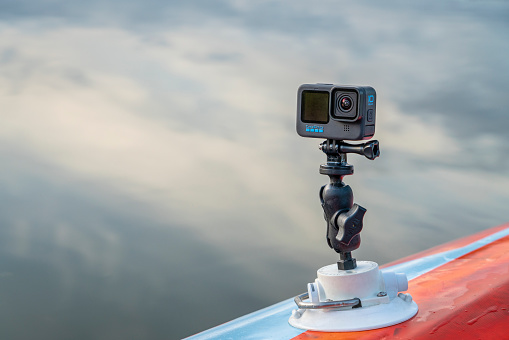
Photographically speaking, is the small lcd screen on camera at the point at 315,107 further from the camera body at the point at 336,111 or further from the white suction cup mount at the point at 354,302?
the white suction cup mount at the point at 354,302

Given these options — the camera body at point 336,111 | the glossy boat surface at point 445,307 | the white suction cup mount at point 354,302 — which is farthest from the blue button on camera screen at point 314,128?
the glossy boat surface at point 445,307

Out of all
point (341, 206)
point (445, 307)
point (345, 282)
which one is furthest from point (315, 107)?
point (445, 307)

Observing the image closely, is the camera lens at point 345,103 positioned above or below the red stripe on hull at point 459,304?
above

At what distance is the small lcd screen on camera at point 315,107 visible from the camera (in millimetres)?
1233

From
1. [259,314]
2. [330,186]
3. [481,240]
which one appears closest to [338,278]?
[330,186]

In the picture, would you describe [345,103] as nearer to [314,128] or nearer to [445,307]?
[314,128]

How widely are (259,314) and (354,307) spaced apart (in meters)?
0.32

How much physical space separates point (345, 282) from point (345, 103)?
0.37m

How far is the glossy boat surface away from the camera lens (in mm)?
452

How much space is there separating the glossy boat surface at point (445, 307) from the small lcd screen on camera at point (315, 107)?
443 mm

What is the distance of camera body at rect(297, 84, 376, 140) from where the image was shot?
1198mm

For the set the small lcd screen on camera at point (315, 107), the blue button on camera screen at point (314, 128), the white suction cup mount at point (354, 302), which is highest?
the small lcd screen on camera at point (315, 107)

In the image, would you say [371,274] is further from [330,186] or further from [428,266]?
[428,266]

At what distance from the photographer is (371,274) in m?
1.25
